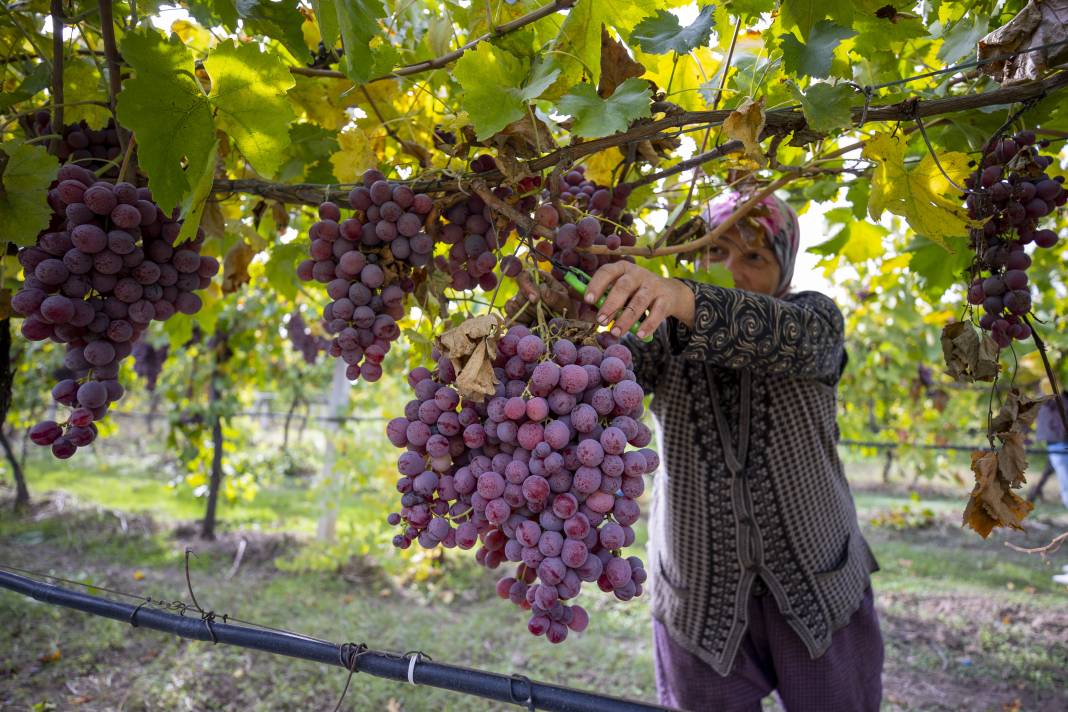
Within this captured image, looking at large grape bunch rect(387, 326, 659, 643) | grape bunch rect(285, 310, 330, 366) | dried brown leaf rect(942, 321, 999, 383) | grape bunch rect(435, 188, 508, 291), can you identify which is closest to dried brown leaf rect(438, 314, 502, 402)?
large grape bunch rect(387, 326, 659, 643)

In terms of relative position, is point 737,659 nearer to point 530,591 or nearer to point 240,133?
point 530,591

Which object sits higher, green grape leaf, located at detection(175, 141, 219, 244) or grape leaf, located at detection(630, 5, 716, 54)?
grape leaf, located at detection(630, 5, 716, 54)

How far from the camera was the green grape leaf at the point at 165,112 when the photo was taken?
38.5 inches

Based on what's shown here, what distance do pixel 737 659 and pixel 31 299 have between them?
185 centimetres

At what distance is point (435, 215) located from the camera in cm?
→ 114

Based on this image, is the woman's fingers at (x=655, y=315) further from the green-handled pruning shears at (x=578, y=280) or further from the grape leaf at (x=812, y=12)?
the grape leaf at (x=812, y=12)

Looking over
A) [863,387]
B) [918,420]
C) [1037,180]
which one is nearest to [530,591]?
[1037,180]

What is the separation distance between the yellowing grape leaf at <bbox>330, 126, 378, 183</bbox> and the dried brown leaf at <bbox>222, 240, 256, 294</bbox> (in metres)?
0.45

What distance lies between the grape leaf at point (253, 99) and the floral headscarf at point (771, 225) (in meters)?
1.04

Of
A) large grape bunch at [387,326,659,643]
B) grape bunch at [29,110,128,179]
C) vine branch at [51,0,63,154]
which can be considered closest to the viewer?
large grape bunch at [387,326,659,643]

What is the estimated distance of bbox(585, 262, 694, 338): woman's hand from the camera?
955 mm

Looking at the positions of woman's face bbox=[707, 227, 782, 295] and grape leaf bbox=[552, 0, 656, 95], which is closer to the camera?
grape leaf bbox=[552, 0, 656, 95]

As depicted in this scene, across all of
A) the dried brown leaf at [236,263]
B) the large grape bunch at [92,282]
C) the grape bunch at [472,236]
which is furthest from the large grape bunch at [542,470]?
the dried brown leaf at [236,263]

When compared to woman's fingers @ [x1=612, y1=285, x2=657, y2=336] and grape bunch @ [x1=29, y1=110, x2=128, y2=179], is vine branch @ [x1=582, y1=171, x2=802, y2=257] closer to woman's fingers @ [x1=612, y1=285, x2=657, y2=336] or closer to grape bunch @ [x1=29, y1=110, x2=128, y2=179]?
woman's fingers @ [x1=612, y1=285, x2=657, y2=336]
